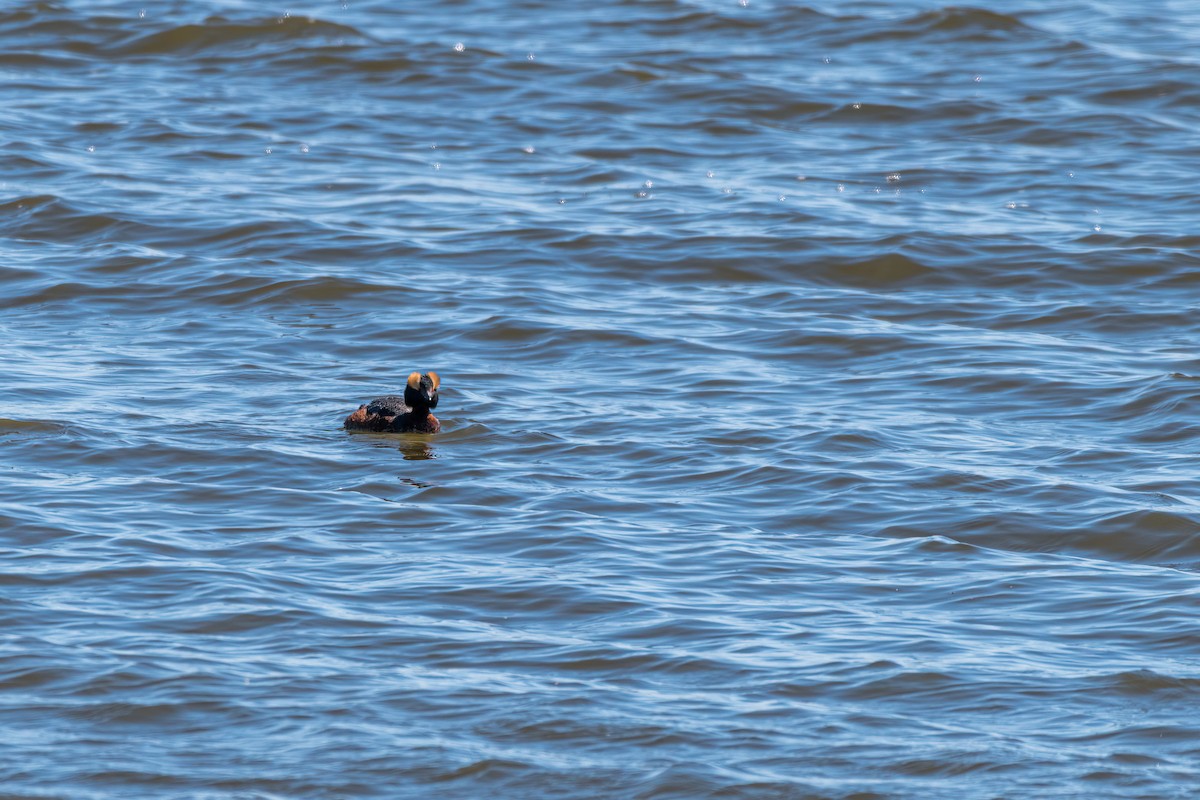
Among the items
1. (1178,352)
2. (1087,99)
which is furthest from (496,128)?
(1178,352)

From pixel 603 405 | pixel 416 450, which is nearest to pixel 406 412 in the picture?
pixel 416 450

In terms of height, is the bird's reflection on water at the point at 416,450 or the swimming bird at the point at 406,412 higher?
the swimming bird at the point at 406,412

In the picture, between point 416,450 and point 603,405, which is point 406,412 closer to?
point 416,450

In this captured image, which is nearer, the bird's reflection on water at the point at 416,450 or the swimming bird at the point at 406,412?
the bird's reflection on water at the point at 416,450

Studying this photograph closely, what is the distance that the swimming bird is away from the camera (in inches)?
432

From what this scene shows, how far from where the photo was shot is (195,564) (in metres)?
8.59

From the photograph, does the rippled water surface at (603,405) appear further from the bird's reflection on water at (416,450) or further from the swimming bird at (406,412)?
the swimming bird at (406,412)

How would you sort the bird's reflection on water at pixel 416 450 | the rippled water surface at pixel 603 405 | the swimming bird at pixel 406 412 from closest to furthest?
the rippled water surface at pixel 603 405
the bird's reflection on water at pixel 416 450
the swimming bird at pixel 406 412

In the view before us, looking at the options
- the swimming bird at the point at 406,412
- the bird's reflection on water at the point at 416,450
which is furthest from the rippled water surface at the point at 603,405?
the swimming bird at the point at 406,412

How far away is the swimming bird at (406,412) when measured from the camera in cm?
1098

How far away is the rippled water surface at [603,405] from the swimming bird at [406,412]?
153 mm

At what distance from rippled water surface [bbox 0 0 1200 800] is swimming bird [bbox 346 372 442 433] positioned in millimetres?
153

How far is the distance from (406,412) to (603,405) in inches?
52.1

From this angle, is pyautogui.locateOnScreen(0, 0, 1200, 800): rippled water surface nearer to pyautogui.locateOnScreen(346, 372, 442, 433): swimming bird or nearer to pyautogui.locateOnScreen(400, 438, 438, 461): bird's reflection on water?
pyautogui.locateOnScreen(400, 438, 438, 461): bird's reflection on water
